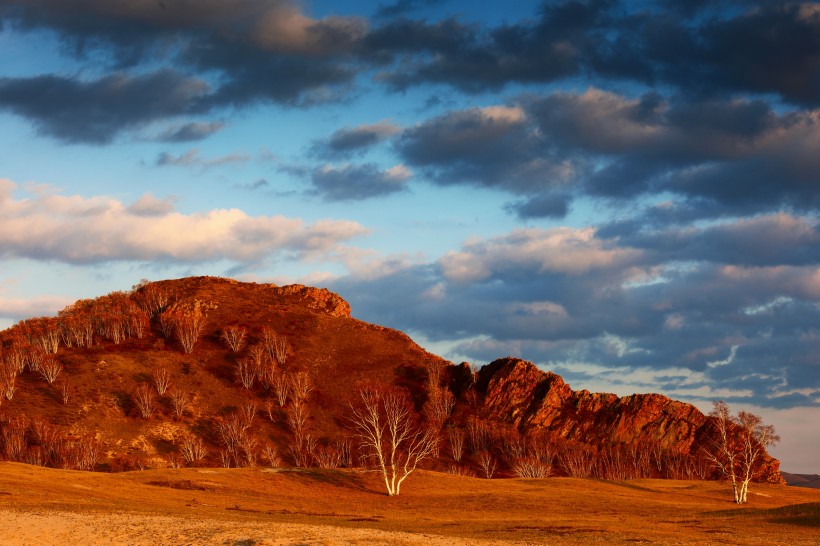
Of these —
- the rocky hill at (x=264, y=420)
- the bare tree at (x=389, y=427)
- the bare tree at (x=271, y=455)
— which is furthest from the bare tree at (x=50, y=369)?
the bare tree at (x=389, y=427)

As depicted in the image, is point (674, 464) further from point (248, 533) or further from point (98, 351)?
point (248, 533)

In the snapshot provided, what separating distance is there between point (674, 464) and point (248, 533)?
509 feet

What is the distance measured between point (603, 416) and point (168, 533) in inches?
6472

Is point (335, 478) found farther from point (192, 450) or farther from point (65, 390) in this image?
point (65, 390)

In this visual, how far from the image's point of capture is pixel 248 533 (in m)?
41.1

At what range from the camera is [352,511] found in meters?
76.2

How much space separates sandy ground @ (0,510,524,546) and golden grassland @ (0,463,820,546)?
3.9 inches

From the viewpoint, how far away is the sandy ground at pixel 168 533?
130 ft

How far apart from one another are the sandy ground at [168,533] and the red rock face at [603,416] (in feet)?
484

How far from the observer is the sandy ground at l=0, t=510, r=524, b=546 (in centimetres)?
3975

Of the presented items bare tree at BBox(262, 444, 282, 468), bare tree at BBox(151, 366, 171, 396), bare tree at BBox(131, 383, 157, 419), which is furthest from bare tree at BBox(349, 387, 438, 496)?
bare tree at BBox(131, 383, 157, 419)

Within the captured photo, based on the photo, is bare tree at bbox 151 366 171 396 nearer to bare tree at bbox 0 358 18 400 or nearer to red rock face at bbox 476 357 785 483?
bare tree at bbox 0 358 18 400

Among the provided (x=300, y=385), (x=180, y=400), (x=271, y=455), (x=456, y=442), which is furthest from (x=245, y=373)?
(x=456, y=442)

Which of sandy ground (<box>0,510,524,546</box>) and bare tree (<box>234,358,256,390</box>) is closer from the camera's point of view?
sandy ground (<box>0,510,524,546</box>)
